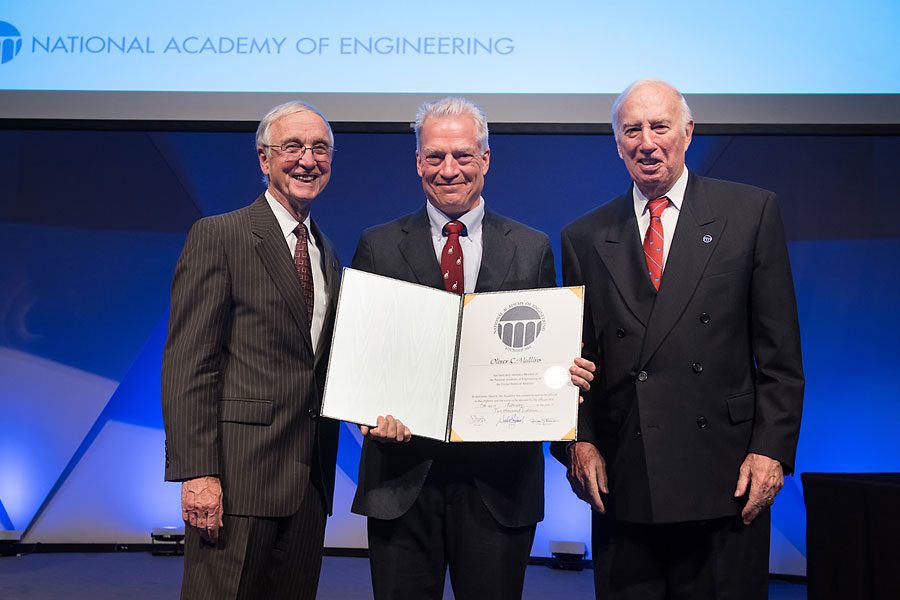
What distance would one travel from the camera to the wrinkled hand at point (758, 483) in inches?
70.4

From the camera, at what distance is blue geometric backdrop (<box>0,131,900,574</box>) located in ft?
16.7

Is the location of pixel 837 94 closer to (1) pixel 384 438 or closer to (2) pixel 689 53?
(2) pixel 689 53

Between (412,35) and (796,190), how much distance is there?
270cm

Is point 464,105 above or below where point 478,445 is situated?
above

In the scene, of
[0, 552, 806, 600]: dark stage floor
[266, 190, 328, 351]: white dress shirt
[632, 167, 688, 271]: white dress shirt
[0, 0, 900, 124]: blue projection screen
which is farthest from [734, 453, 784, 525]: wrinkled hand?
[0, 552, 806, 600]: dark stage floor

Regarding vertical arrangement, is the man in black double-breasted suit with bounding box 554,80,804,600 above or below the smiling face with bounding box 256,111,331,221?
below

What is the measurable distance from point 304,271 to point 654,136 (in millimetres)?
997

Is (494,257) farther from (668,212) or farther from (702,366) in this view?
(702,366)

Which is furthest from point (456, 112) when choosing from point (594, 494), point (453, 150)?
Answer: point (594, 494)

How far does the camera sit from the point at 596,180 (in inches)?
200

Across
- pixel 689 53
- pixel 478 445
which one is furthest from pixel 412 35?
pixel 478 445

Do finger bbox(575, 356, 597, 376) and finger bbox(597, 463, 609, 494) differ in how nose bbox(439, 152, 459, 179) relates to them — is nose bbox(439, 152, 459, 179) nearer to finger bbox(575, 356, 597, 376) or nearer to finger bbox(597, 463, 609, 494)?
finger bbox(575, 356, 597, 376)

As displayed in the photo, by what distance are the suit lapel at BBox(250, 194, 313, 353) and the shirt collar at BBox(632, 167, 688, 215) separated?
0.93m

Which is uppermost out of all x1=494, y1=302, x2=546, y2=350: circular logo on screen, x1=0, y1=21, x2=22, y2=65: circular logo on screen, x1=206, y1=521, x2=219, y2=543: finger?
x1=0, y1=21, x2=22, y2=65: circular logo on screen
